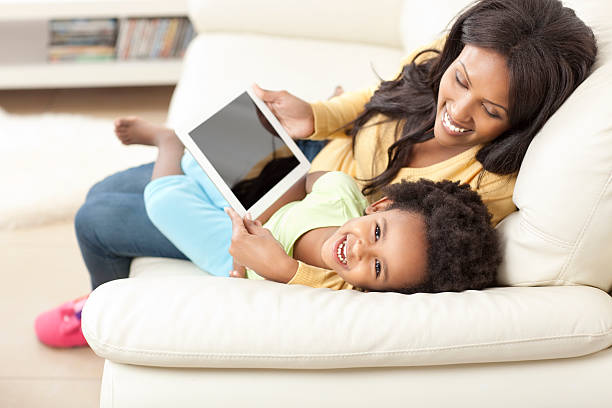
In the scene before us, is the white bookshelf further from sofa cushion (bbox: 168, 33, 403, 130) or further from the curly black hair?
the curly black hair

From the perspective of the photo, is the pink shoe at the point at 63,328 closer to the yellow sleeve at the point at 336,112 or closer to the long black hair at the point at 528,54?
the yellow sleeve at the point at 336,112

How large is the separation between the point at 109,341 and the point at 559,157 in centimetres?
77

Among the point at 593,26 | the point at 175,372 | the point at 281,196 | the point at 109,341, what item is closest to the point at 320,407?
the point at 175,372

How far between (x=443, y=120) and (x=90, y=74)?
2091mm

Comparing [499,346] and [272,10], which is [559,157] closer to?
[499,346]

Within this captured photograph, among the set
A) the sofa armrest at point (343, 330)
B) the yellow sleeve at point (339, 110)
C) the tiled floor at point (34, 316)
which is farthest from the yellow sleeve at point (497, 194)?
the tiled floor at point (34, 316)

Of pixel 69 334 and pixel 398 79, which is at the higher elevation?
pixel 398 79

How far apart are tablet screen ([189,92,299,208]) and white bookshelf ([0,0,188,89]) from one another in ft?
5.06

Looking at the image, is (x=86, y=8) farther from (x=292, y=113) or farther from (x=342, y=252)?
(x=342, y=252)

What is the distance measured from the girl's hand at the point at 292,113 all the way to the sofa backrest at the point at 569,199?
1.80 feet

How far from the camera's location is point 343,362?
1063 millimetres

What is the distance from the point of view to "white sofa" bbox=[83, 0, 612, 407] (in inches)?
41.7

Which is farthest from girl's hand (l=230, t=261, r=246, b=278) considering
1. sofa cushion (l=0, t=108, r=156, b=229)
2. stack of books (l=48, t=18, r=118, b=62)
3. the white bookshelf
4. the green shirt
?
stack of books (l=48, t=18, r=118, b=62)

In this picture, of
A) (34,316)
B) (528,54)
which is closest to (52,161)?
(34,316)
